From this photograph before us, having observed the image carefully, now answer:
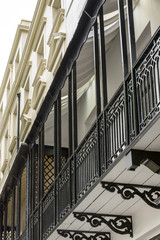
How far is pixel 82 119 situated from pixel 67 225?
6.27 meters

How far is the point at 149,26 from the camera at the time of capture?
40.5 ft

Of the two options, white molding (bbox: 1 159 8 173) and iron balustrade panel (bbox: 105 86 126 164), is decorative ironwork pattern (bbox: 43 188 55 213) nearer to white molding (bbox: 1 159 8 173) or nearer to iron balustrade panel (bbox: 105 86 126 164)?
iron balustrade panel (bbox: 105 86 126 164)

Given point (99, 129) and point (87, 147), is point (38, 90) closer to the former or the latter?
point (87, 147)

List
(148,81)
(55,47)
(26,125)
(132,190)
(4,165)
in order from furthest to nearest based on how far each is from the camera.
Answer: (4,165) < (26,125) < (55,47) < (132,190) < (148,81)

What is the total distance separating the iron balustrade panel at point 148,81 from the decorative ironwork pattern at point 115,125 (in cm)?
66

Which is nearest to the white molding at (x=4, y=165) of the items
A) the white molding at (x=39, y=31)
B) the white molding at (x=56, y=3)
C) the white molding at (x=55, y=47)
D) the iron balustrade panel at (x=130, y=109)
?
the white molding at (x=39, y=31)

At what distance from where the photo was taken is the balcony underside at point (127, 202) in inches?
334

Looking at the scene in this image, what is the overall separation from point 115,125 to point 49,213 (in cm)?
443

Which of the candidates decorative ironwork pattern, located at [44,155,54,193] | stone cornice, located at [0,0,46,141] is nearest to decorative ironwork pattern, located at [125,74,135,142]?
decorative ironwork pattern, located at [44,155,54,193]

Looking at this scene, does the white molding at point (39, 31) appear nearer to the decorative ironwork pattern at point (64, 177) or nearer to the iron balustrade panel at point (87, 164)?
the decorative ironwork pattern at point (64, 177)

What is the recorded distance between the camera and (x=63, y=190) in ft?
41.7

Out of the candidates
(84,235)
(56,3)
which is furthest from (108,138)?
(56,3)

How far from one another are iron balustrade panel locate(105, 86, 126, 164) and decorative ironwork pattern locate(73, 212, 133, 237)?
1.54 m

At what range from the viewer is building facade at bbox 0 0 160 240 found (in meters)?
8.66
